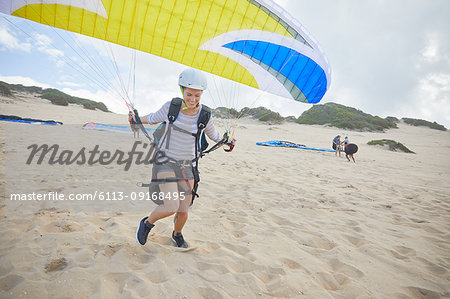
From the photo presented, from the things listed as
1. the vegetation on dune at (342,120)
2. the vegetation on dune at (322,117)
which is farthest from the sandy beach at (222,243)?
the vegetation on dune at (342,120)

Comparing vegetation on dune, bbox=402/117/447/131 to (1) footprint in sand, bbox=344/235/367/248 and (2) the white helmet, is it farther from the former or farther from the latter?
Answer: (2) the white helmet

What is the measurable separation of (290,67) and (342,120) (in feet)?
108

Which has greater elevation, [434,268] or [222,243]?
[434,268]

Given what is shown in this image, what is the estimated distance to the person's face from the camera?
105 inches

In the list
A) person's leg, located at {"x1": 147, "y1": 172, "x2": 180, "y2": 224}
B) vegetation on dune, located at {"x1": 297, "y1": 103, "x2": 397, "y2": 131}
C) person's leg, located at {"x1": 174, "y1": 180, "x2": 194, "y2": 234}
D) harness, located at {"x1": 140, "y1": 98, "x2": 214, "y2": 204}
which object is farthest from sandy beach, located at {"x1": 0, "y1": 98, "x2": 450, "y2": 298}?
vegetation on dune, located at {"x1": 297, "y1": 103, "x2": 397, "y2": 131}

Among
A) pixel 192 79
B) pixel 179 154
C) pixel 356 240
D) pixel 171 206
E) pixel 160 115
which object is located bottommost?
pixel 356 240

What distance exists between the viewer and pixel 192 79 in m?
2.63

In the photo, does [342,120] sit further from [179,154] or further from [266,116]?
[179,154]

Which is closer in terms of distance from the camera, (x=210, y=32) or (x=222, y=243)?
(x=222, y=243)

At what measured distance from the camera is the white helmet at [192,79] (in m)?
2.62

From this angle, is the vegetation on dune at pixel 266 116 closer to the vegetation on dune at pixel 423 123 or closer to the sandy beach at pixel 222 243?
the vegetation on dune at pixel 423 123

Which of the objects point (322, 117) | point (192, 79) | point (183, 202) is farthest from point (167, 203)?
point (322, 117)

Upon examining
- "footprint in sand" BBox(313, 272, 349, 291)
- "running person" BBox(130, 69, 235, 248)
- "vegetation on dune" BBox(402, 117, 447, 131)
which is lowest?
"footprint in sand" BBox(313, 272, 349, 291)

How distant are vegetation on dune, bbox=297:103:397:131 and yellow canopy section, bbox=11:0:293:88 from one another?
3201cm
